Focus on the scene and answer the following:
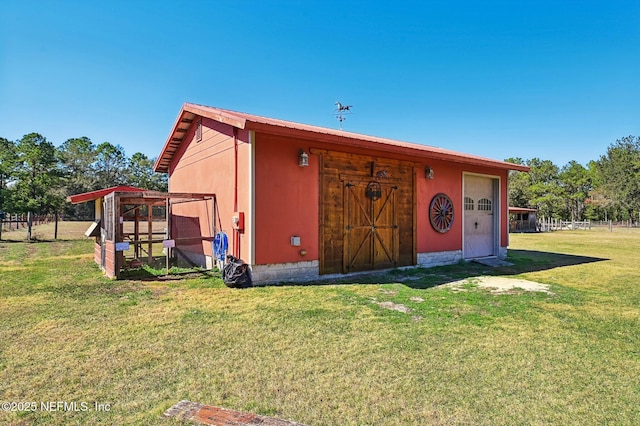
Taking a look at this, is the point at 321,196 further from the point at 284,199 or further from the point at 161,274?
the point at 161,274

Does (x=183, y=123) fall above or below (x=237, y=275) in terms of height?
above

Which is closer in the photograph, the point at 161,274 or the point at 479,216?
the point at 161,274

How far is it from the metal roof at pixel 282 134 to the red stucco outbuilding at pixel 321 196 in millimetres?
28

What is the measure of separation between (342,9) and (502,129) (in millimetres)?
15651

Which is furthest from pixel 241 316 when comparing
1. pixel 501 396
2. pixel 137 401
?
pixel 501 396

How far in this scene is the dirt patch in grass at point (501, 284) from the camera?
620 cm

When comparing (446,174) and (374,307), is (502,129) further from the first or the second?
(374,307)

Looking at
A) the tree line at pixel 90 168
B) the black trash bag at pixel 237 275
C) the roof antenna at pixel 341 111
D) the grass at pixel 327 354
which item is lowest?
the grass at pixel 327 354

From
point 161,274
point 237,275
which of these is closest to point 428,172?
point 237,275

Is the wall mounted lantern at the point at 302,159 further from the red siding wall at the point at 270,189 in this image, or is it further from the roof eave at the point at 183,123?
the roof eave at the point at 183,123

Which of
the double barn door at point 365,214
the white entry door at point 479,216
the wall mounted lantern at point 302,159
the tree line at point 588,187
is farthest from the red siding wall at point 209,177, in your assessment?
the tree line at point 588,187

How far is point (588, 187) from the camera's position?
51625mm

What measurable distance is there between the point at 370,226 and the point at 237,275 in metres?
3.21

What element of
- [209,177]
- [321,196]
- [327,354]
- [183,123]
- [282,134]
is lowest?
[327,354]
